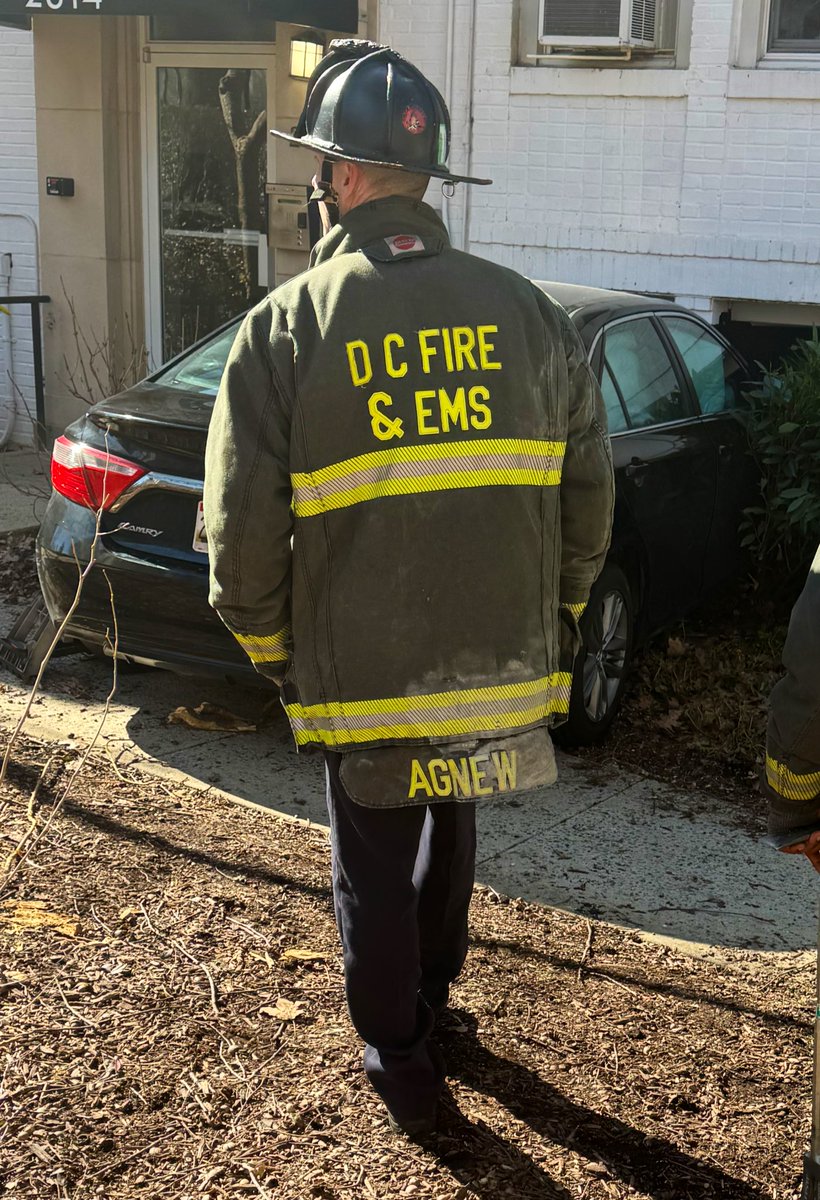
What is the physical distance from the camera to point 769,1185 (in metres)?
2.96

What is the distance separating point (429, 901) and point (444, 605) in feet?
2.64

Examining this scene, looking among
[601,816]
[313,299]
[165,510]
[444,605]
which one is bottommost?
[601,816]

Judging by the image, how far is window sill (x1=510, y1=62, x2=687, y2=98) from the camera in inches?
341

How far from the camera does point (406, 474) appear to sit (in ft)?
9.00

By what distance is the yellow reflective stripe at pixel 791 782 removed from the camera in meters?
2.47

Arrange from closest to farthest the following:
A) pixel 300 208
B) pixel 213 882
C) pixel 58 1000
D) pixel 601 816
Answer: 1. pixel 58 1000
2. pixel 213 882
3. pixel 601 816
4. pixel 300 208

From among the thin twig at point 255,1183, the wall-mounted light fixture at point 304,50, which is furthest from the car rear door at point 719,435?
the wall-mounted light fixture at point 304,50

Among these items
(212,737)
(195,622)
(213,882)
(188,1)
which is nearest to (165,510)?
(195,622)

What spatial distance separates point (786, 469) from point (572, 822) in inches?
88.8

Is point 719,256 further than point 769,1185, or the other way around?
point 719,256

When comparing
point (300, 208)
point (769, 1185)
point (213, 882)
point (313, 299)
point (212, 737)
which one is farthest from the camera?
point (300, 208)

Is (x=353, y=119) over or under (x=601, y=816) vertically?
over

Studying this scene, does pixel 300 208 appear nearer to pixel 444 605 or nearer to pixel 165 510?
A: pixel 165 510

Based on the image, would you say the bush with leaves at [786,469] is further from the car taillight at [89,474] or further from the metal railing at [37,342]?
the metal railing at [37,342]
